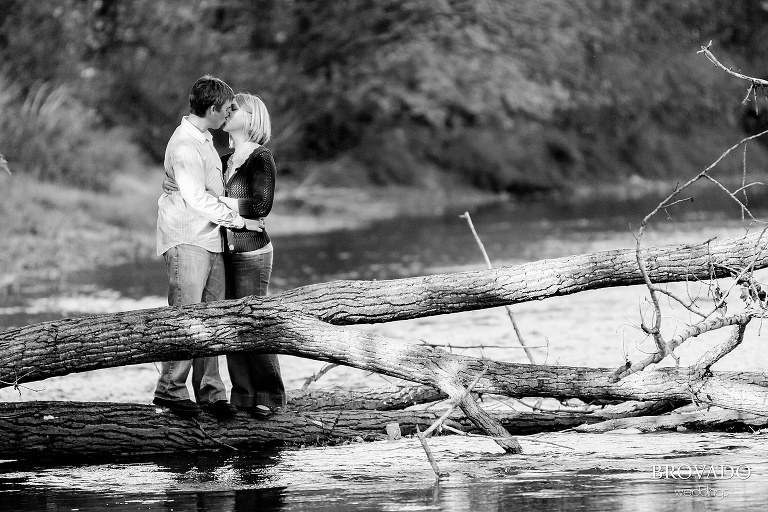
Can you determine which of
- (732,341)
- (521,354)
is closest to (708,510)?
(732,341)

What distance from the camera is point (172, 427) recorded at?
7.34m

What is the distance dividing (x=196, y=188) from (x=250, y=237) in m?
0.41

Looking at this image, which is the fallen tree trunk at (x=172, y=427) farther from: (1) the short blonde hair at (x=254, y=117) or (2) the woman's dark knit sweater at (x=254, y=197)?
(1) the short blonde hair at (x=254, y=117)

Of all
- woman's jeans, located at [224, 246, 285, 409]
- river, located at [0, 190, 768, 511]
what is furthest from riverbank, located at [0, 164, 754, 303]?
woman's jeans, located at [224, 246, 285, 409]

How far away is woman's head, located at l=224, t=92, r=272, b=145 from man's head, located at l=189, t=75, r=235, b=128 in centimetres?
6

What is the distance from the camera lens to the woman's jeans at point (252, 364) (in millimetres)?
7395

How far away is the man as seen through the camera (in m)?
7.20

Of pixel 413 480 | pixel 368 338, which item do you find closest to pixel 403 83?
pixel 368 338

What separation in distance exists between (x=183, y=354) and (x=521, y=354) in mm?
4131

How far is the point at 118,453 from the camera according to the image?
732cm

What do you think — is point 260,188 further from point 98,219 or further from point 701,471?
point 98,219

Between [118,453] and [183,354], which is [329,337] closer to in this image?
[183,354]

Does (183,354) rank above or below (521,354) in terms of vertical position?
below

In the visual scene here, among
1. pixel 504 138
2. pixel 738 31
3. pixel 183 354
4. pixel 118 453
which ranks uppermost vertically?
pixel 738 31
